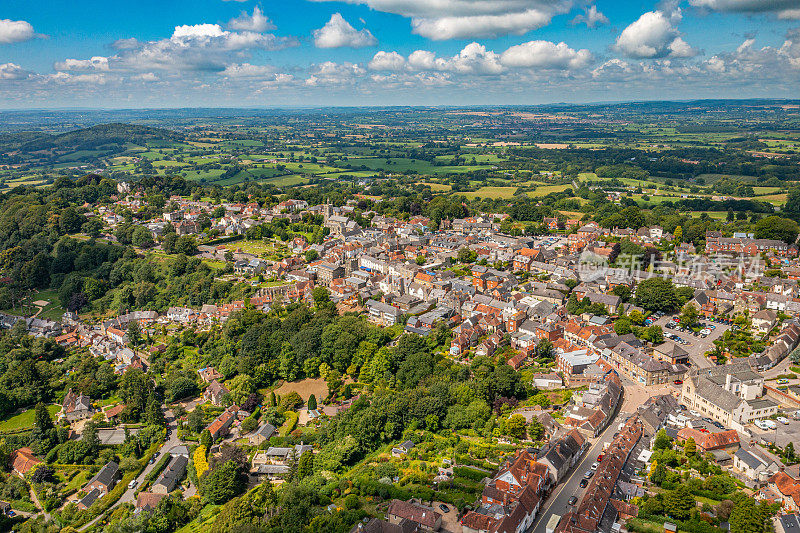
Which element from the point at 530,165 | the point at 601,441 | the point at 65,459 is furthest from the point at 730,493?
the point at 530,165

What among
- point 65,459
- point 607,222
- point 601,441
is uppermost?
point 607,222

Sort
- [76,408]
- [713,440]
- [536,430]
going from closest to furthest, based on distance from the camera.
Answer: [713,440], [536,430], [76,408]

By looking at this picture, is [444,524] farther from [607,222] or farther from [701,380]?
[607,222]

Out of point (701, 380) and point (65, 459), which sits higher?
point (701, 380)

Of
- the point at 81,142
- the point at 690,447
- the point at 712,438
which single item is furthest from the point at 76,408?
the point at 81,142

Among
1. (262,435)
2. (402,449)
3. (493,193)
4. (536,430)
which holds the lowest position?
(262,435)

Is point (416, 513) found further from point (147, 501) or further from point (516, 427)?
point (147, 501)

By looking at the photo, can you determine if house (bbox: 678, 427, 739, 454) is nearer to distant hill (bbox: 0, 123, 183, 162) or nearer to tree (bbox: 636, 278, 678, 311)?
tree (bbox: 636, 278, 678, 311)
